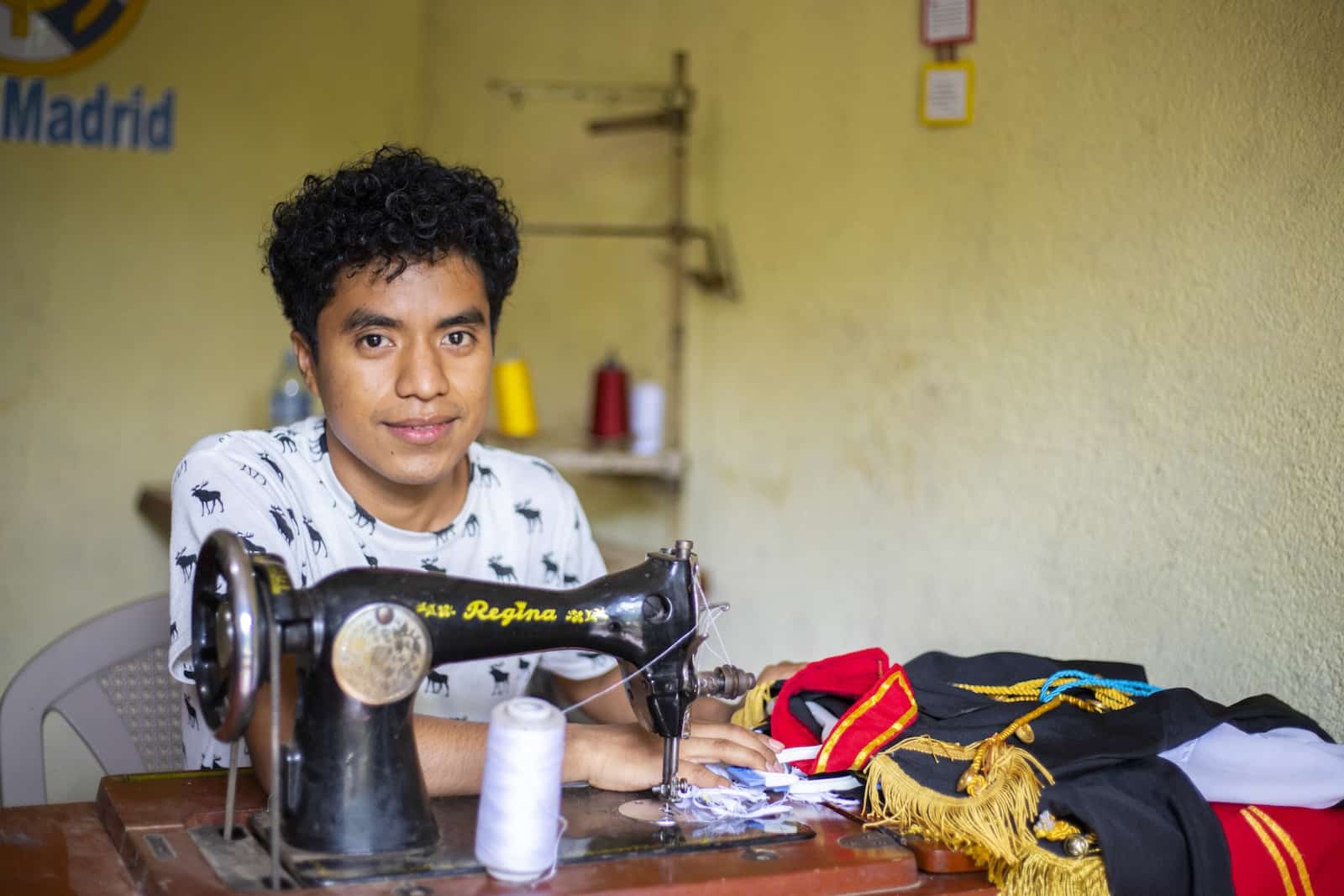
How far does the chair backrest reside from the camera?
1.83m

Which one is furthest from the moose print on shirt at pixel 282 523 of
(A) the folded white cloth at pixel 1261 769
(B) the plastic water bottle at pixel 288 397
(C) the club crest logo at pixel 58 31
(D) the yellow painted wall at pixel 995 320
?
(C) the club crest logo at pixel 58 31

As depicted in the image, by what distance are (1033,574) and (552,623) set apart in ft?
4.04

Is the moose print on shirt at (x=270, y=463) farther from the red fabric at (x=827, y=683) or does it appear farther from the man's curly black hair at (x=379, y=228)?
the red fabric at (x=827, y=683)

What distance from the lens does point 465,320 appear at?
1.79m

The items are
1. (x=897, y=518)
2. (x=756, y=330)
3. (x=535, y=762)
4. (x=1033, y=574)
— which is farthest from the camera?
(x=756, y=330)

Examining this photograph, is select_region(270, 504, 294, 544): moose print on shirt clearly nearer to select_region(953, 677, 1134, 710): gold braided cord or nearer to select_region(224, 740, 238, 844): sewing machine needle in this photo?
select_region(224, 740, 238, 844): sewing machine needle

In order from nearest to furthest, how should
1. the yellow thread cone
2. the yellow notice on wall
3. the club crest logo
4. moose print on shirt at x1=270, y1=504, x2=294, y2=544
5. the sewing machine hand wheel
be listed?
the sewing machine hand wheel → moose print on shirt at x1=270, y1=504, x2=294, y2=544 → the yellow notice on wall → the club crest logo → the yellow thread cone

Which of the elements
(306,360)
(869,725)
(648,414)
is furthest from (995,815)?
(648,414)

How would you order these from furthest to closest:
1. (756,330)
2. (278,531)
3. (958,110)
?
(756,330)
(958,110)
(278,531)

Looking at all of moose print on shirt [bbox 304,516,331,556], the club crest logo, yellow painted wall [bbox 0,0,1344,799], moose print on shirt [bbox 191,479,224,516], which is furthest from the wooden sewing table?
the club crest logo

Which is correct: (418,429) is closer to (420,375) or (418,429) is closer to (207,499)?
(420,375)

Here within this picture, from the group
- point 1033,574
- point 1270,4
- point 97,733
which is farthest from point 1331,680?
point 97,733

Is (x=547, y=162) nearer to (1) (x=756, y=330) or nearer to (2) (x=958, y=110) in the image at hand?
(1) (x=756, y=330)

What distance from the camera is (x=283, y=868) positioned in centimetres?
120
